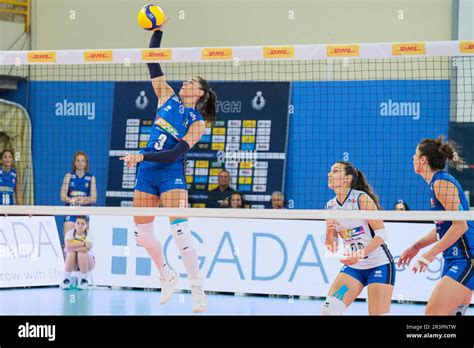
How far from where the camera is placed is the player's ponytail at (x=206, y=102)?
9.12 meters

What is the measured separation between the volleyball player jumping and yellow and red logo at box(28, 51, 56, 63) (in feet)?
3.60

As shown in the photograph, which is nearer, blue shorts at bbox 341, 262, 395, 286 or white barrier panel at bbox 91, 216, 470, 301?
blue shorts at bbox 341, 262, 395, 286

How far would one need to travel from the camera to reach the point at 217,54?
8812 mm

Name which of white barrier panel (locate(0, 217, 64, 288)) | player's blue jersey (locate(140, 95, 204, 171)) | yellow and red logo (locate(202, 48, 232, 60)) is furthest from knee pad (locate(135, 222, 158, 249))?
white barrier panel (locate(0, 217, 64, 288))

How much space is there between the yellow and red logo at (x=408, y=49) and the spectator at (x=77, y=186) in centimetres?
620

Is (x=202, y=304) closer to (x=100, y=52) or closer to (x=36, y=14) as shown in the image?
(x=100, y=52)

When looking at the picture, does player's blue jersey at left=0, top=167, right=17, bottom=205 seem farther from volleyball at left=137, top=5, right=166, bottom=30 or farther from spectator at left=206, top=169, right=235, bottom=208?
volleyball at left=137, top=5, right=166, bottom=30

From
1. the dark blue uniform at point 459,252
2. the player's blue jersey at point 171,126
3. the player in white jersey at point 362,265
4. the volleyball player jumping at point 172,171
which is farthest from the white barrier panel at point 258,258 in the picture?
the dark blue uniform at point 459,252

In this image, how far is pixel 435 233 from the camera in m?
7.84

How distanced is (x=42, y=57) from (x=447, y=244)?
4.75m

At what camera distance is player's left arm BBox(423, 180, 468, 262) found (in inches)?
292

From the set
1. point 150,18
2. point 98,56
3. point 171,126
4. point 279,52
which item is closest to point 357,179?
point 279,52

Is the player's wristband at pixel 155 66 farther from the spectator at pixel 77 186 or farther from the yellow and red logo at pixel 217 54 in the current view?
the spectator at pixel 77 186
